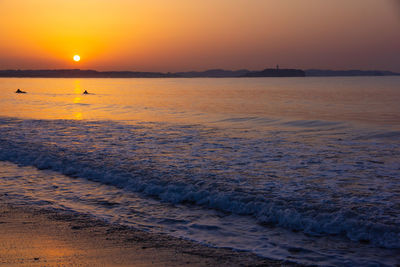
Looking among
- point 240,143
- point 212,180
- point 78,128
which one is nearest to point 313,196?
point 212,180

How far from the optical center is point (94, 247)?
6.07 meters

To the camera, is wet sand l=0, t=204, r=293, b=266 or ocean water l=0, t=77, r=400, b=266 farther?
ocean water l=0, t=77, r=400, b=266

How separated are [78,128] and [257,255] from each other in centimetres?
1947

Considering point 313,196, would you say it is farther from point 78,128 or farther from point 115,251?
point 78,128

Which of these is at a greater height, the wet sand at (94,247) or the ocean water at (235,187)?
the wet sand at (94,247)

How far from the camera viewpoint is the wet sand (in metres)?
5.54

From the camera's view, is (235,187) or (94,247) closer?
(94,247)

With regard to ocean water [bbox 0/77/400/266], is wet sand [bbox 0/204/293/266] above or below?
above

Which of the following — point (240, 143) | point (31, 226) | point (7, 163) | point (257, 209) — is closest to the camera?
point (31, 226)

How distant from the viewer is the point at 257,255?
5914 mm

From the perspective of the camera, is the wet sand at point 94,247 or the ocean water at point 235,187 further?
the ocean water at point 235,187

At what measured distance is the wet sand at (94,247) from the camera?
5.54m

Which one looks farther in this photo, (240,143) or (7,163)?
(240,143)

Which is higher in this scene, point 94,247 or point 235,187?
point 94,247
